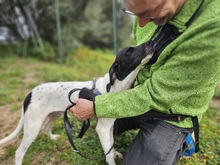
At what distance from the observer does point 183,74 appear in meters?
1.58

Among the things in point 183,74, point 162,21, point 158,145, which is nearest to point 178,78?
point 183,74

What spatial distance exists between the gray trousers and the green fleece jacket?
0.26ft

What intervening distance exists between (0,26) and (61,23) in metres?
2.00

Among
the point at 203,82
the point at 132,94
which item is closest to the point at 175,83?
the point at 203,82

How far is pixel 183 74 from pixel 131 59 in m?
0.40

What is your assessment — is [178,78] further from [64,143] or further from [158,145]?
[64,143]

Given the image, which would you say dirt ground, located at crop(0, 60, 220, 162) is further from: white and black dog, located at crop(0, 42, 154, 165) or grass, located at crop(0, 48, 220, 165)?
white and black dog, located at crop(0, 42, 154, 165)

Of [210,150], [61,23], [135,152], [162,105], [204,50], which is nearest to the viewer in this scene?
[204,50]

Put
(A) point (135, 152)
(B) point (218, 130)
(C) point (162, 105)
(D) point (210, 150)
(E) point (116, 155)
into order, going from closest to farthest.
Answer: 1. (C) point (162, 105)
2. (A) point (135, 152)
3. (E) point (116, 155)
4. (D) point (210, 150)
5. (B) point (218, 130)

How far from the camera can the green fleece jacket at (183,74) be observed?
1.45 meters

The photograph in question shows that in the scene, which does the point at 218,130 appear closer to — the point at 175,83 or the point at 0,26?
the point at 175,83

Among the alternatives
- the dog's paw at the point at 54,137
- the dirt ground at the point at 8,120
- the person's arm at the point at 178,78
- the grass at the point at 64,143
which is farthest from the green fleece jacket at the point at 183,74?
the dirt ground at the point at 8,120

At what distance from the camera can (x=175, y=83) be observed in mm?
1593

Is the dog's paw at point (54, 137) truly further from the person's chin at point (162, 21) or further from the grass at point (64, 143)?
the person's chin at point (162, 21)
